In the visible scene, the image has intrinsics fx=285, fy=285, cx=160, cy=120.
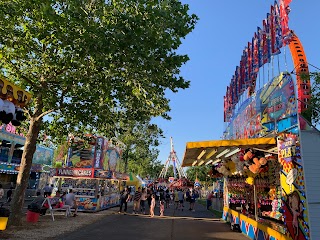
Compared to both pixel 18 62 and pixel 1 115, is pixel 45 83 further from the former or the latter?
pixel 1 115

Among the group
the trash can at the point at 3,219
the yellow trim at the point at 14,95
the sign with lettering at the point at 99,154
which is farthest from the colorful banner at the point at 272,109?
the sign with lettering at the point at 99,154

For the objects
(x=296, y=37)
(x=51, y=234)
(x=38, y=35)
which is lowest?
(x=51, y=234)

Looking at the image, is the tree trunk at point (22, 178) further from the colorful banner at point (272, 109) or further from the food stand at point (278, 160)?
the colorful banner at point (272, 109)

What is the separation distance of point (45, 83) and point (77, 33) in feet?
11.8

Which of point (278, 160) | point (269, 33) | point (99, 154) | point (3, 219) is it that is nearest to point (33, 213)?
point (3, 219)

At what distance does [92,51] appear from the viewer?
8.80 metres

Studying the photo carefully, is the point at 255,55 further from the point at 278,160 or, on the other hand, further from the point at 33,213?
the point at 33,213

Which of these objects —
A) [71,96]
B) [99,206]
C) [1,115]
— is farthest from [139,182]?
[1,115]

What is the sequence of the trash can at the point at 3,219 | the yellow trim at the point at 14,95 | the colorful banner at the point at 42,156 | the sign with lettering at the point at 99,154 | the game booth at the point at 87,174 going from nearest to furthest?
1. the yellow trim at the point at 14,95
2. the trash can at the point at 3,219
3. the game booth at the point at 87,174
4. the sign with lettering at the point at 99,154
5. the colorful banner at the point at 42,156

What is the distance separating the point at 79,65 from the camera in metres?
10.5

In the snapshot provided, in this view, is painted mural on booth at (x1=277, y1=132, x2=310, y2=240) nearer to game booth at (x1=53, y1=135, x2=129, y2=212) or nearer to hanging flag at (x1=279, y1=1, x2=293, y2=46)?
hanging flag at (x1=279, y1=1, x2=293, y2=46)

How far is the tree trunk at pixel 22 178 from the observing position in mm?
11703

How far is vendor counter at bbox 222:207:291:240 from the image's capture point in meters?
7.86

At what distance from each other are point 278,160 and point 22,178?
995cm
